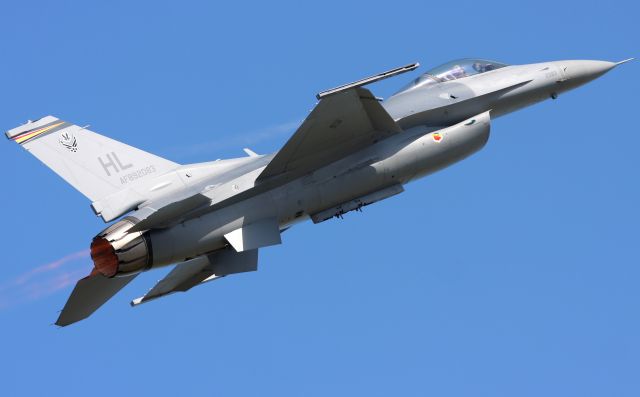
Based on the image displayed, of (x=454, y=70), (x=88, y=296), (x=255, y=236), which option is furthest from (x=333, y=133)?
(x=88, y=296)

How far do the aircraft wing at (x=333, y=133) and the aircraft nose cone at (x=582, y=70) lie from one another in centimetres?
374

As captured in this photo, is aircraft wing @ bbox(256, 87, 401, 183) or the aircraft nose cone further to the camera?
the aircraft nose cone

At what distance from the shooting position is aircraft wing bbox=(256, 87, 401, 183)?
60.6ft

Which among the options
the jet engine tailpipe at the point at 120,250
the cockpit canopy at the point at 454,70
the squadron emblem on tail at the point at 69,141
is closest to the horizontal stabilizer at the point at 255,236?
the jet engine tailpipe at the point at 120,250

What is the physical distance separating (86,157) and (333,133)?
375cm

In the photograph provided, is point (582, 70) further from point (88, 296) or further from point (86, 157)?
point (88, 296)

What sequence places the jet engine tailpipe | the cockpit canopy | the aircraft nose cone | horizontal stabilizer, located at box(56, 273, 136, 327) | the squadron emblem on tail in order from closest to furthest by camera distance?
1. the jet engine tailpipe
2. horizontal stabilizer, located at box(56, 273, 136, 327)
3. the squadron emblem on tail
4. the cockpit canopy
5. the aircraft nose cone

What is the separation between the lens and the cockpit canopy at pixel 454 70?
21219 mm

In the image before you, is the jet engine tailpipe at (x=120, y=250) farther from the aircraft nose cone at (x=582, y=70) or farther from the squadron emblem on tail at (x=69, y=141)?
the aircraft nose cone at (x=582, y=70)

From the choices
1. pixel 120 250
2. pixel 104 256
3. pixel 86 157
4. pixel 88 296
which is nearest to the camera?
pixel 120 250

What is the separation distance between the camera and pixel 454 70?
2144 cm

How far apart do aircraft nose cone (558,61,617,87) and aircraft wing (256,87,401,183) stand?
3.74 m

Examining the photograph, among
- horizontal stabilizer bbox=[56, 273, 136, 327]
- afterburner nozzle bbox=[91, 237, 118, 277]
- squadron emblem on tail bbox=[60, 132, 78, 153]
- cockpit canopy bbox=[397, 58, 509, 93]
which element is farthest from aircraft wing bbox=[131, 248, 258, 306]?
cockpit canopy bbox=[397, 58, 509, 93]

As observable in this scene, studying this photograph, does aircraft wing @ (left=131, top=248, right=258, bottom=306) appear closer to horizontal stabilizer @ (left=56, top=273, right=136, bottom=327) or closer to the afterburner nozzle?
horizontal stabilizer @ (left=56, top=273, right=136, bottom=327)
